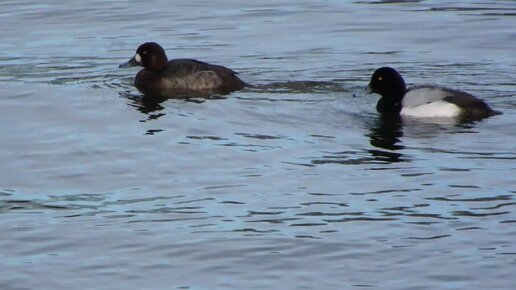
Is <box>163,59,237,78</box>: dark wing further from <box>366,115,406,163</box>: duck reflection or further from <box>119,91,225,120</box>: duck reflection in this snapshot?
<box>366,115,406,163</box>: duck reflection

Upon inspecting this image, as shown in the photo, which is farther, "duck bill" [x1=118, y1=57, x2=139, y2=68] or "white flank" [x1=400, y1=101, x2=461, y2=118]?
"duck bill" [x1=118, y1=57, x2=139, y2=68]

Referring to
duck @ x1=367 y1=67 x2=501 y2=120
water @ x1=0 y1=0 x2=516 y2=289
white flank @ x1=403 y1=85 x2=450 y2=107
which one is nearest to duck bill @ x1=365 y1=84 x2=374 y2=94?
duck @ x1=367 y1=67 x2=501 y2=120

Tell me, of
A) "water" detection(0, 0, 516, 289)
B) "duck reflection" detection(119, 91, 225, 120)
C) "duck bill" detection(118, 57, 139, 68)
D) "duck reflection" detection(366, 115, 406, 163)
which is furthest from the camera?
"duck bill" detection(118, 57, 139, 68)

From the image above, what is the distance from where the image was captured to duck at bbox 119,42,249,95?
1623 centimetres

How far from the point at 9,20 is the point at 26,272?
42.5 feet

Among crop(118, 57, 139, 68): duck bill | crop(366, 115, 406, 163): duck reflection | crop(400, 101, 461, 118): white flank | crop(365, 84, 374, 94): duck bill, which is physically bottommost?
crop(366, 115, 406, 163): duck reflection

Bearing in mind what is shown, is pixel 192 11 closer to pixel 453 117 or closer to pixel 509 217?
pixel 453 117

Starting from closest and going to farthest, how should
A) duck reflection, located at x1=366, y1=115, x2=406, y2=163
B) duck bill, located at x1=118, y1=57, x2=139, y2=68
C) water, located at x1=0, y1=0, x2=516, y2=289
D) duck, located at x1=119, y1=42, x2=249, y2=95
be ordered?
1. water, located at x1=0, y1=0, x2=516, y2=289
2. duck reflection, located at x1=366, y1=115, x2=406, y2=163
3. duck, located at x1=119, y1=42, x2=249, y2=95
4. duck bill, located at x1=118, y1=57, x2=139, y2=68

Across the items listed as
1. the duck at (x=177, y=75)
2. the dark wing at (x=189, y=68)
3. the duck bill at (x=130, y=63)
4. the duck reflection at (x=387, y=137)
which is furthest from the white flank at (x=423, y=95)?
the duck bill at (x=130, y=63)

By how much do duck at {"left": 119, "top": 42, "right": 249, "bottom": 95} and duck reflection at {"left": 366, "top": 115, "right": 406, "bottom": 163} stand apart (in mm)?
2256

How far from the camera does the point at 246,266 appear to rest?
9.16m

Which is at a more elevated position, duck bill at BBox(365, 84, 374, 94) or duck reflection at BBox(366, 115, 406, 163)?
duck bill at BBox(365, 84, 374, 94)

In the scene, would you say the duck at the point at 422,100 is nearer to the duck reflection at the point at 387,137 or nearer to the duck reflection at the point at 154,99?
the duck reflection at the point at 387,137

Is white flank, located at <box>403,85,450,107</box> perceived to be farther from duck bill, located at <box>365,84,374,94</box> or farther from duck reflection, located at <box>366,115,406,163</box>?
duck bill, located at <box>365,84,374,94</box>
